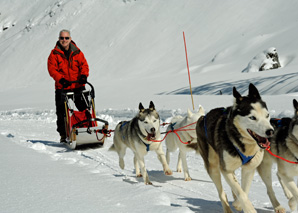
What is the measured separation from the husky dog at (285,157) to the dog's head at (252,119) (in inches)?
15.0

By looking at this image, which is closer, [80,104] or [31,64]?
[80,104]

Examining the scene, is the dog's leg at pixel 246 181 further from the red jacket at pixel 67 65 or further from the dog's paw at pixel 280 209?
the red jacket at pixel 67 65

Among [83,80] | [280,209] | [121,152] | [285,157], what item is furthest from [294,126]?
[83,80]

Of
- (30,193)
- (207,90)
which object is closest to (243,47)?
(207,90)

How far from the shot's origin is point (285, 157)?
2.90 meters

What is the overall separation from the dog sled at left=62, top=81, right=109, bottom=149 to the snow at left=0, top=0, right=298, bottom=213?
26 centimetres

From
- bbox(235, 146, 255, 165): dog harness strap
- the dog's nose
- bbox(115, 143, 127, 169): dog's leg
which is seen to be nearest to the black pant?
bbox(115, 143, 127, 169): dog's leg

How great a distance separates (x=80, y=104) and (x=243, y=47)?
2565 cm

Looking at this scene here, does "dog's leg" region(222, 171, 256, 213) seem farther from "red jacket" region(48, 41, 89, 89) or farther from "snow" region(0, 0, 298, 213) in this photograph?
"red jacket" region(48, 41, 89, 89)

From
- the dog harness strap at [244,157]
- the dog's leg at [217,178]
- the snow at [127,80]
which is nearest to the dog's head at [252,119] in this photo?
the dog harness strap at [244,157]

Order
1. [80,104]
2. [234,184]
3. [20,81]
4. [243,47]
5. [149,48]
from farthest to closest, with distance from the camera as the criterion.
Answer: [20,81], [149,48], [243,47], [80,104], [234,184]

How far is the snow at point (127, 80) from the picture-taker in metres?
3.28

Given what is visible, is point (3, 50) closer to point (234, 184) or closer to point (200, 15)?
point (200, 15)

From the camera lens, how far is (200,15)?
4000cm
